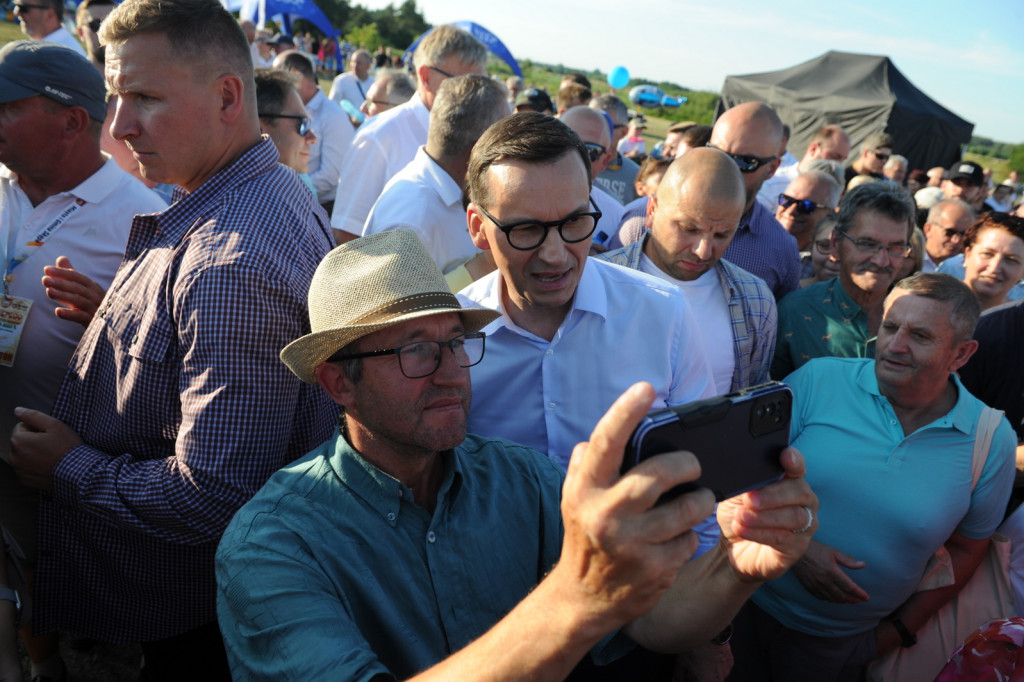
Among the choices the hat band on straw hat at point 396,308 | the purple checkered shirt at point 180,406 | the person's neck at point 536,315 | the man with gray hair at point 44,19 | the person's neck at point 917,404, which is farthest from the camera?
the man with gray hair at point 44,19

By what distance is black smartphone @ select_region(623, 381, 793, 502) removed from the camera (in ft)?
3.55

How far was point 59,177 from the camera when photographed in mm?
2777

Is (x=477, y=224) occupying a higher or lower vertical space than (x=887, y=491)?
higher

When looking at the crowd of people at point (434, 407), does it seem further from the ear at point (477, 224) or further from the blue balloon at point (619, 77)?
the blue balloon at point (619, 77)

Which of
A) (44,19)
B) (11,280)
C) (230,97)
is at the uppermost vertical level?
(230,97)

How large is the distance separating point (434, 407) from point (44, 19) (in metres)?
6.62

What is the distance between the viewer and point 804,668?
9.20 ft

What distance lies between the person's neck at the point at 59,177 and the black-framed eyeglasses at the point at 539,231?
1853 mm

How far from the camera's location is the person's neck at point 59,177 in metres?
2.77

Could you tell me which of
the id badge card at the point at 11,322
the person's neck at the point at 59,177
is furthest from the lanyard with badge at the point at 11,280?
the person's neck at the point at 59,177

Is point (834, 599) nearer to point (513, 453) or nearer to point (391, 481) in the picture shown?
point (513, 453)

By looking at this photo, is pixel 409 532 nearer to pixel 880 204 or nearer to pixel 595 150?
pixel 880 204

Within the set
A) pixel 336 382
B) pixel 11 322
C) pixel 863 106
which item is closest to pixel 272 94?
pixel 11 322

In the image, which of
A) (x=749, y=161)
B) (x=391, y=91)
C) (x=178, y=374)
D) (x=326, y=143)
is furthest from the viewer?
(x=391, y=91)
